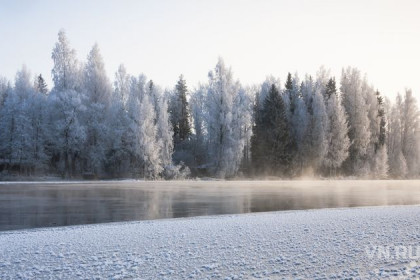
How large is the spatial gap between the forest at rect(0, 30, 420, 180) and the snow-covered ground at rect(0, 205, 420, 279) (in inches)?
1338

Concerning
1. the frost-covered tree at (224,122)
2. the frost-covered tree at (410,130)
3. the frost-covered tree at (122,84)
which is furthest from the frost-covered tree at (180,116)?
the frost-covered tree at (410,130)

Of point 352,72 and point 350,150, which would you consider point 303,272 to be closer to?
point 350,150

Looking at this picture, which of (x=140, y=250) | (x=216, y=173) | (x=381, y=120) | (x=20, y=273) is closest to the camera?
(x=20, y=273)

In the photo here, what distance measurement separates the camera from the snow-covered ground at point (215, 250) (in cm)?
687

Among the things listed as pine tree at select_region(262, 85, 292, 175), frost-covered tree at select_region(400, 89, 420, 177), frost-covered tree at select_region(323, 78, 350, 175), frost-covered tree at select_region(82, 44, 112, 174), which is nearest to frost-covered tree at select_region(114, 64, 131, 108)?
frost-covered tree at select_region(82, 44, 112, 174)

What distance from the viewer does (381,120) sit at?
6538cm

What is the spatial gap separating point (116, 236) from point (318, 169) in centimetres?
4862

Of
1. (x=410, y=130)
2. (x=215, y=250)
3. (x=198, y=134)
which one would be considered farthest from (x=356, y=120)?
(x=215, y=250)

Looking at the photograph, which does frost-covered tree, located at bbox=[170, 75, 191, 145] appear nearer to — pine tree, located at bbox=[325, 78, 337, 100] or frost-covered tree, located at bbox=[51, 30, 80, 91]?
frost-covered tree, located at bbox=[51, 30, 80, 91]

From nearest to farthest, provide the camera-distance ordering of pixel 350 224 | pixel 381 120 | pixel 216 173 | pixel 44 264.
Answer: pixel 44 264 → pixel 350 224 → pixel 216 173 → pixel 381 120

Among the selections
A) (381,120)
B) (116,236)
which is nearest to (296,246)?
(116,236)

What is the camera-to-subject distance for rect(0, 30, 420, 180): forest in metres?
45.4

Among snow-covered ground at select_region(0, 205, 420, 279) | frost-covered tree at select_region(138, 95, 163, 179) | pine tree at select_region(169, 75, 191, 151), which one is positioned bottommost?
snow-covered ground at select_region(0, 205, 420, 279)

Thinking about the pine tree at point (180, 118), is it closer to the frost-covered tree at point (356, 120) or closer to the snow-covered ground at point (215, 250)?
the frost-covered tree at point (356, 120)
